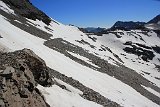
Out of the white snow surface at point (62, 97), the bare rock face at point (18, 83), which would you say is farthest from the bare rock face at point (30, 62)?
the white snow surface at point (62, 97)

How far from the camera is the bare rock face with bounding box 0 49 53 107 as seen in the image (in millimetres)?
15352

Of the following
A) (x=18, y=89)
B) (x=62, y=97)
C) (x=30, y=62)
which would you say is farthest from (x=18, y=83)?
(x=62, y=97)

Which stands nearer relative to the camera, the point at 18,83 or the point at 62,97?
the point at 18,83

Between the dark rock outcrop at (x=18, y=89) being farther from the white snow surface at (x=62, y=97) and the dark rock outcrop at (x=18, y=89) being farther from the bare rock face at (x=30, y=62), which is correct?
the white snow surface at (x=62, y=97)

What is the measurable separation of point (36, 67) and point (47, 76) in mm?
1564

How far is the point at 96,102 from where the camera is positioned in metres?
27.5

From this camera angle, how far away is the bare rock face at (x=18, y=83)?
15352 mm

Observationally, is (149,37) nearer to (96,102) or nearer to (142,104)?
(142,104)

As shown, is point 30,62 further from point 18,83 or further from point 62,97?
point 18,83

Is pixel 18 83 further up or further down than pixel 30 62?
further down

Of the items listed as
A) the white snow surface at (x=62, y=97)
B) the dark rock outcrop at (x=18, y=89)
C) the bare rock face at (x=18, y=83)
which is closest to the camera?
the dark rock outcrop at (x=18, y=89)

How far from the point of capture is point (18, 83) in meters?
16.8

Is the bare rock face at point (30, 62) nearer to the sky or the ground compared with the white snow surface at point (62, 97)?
nearer to the sky

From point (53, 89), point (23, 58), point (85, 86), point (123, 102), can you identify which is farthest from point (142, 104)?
point (23, 58)
